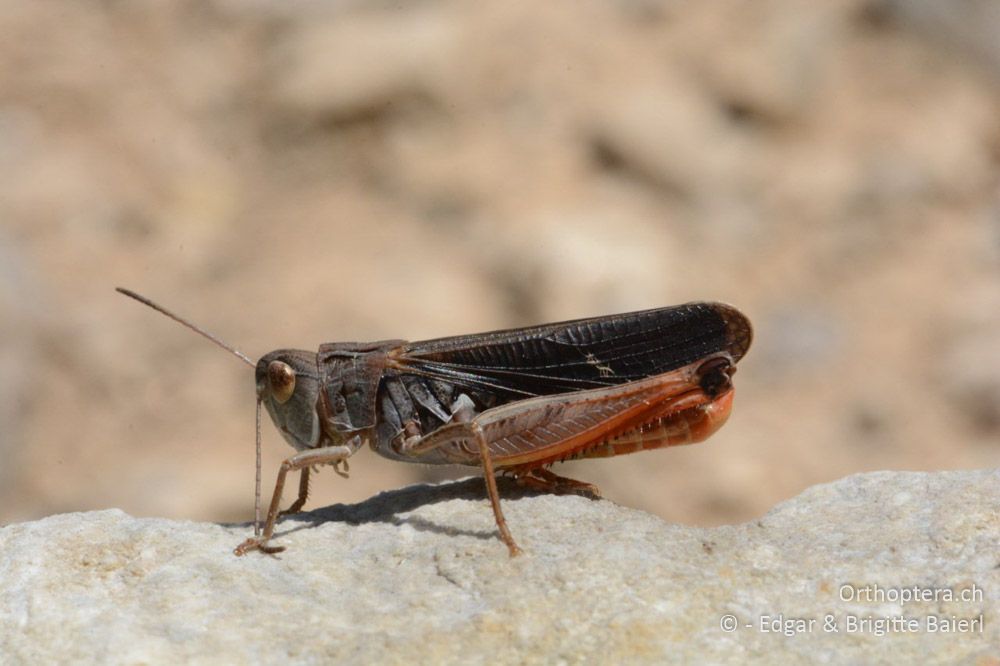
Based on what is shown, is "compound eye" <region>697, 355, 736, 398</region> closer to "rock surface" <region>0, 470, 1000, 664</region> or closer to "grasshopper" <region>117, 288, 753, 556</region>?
"grasshopper" <region>117, 288, 753, 556</region>

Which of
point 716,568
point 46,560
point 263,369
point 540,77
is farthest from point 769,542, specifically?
point 540,77

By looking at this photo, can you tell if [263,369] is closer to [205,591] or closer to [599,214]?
[205,591]

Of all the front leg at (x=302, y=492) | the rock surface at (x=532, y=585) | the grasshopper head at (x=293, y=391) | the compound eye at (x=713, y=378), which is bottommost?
the rock surface at (x=532, y=585)

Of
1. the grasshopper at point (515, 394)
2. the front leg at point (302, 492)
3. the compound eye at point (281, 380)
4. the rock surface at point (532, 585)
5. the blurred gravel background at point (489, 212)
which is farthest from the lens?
the blurred gravel background at point (489, 212)

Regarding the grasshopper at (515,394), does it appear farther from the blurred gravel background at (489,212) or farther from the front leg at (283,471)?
the blurred gravel background at (489,212)

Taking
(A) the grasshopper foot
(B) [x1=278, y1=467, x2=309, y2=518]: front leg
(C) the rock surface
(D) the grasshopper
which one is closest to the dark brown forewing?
(D) the grasshopper

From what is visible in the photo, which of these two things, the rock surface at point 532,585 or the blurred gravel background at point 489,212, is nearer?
the rock surface at point 532,585

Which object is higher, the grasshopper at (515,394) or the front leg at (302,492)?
the grasshopper at (515,394)

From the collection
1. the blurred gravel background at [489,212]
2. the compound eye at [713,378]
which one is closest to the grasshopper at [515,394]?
the compound eye at [713,378]
